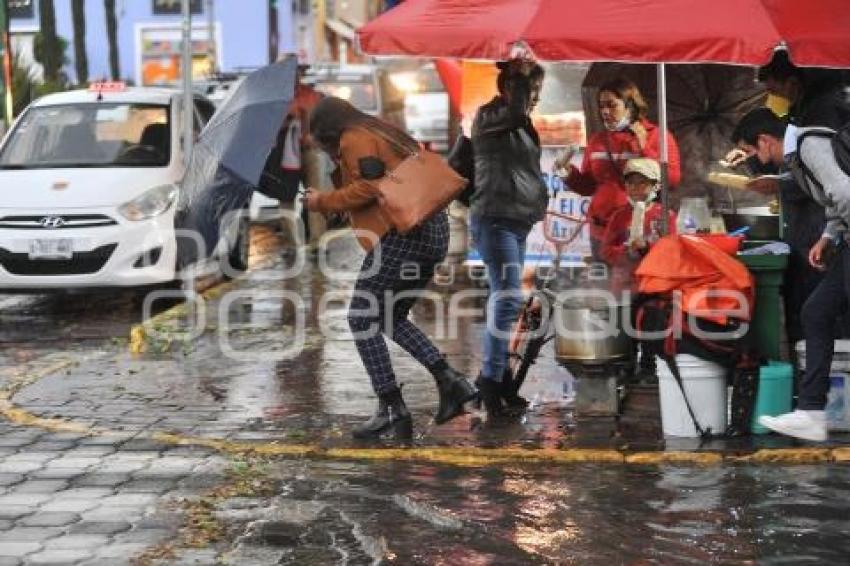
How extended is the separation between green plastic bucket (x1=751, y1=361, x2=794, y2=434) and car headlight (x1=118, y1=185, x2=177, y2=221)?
276 inches

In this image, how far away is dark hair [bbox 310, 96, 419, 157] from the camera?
842 cm

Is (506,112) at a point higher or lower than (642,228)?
higher

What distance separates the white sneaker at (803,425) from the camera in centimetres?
812

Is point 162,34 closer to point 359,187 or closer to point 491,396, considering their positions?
point 491,396

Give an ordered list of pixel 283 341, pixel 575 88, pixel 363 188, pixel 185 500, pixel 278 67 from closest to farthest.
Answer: pixel 185 500 < pixel 363 188 < pixel 278 67 < pixel 283 341 < pixel 575 88

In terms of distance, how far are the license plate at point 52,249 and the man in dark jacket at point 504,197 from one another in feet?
18.3

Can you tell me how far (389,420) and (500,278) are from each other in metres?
1.09

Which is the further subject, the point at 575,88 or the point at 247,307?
the point at 247,307

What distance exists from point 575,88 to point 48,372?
4.76 meters

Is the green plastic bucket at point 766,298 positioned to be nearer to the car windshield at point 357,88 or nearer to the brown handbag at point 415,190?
the brown handbag at point 415,190

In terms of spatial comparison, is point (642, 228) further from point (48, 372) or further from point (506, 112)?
point (48, 372)

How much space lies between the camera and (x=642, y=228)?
921cm

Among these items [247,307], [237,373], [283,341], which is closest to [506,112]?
[237,373]

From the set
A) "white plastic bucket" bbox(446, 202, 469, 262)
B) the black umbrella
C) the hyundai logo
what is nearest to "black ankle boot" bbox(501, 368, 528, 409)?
the black umbrella
